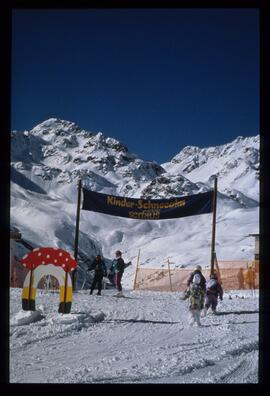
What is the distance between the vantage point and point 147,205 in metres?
9.99

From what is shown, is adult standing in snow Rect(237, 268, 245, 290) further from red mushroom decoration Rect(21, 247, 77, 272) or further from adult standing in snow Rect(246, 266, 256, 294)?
red mushroom decoration Rect(21, 247, 77, 272)

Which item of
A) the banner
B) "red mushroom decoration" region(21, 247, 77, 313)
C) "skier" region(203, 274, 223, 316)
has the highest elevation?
the banner

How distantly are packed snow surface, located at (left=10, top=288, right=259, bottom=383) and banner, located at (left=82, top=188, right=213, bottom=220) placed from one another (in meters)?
Answer: 2.48

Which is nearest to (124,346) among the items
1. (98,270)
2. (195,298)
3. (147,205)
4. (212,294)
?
(195,298)

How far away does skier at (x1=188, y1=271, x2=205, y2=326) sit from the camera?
7.02 m

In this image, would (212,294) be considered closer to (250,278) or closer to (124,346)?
(124,346)

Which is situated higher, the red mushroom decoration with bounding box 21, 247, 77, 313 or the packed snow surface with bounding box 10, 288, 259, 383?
the red mushroom decoration with bounding box 21, 247, 77, 313

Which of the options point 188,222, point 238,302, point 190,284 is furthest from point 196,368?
point 188,222

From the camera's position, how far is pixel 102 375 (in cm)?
446

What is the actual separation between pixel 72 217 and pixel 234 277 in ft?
226

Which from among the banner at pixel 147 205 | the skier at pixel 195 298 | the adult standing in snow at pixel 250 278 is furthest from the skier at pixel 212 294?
the adult standing in snow at pixel 250 278

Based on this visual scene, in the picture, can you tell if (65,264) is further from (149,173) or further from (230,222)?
(149,173)

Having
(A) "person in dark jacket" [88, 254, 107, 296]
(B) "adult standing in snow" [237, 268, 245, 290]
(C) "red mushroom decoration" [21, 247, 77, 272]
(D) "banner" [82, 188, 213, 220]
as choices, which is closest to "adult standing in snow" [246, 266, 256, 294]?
(B) "adult standing in snow" [237, 268, 245, 290]

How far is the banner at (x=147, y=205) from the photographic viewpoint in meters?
9.83
